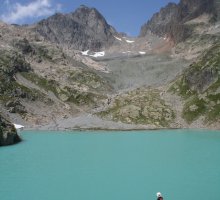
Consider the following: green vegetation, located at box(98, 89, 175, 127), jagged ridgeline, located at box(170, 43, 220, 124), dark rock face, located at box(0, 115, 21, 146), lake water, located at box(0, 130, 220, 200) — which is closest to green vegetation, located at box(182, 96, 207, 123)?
jagged ridgeline, located at box(170, 43, 220, 124)

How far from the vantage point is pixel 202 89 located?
171m

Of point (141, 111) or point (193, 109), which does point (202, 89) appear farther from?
point (141, 111)

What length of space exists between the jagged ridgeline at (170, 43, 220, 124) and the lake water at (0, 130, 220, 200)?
191ft

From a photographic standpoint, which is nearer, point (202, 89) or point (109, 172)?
point (109, 172)

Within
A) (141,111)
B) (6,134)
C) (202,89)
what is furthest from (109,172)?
(202,89)

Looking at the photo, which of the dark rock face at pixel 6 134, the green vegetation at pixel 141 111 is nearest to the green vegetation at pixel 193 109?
the green vegetation at pixel 141 111

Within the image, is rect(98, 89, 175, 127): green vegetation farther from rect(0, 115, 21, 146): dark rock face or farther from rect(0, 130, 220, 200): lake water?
rect(0, 115, 21, 146): dark rock face

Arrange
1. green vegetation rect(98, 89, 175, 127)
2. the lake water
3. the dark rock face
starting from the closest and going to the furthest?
the lake water, the dark rock face, green vegetation rect(98, 89, 175, 127)

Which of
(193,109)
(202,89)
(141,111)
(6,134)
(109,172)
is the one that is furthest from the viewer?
(202,89)

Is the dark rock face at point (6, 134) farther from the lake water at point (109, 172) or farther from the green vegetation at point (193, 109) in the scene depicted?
the green vegetation at point (193, 109)

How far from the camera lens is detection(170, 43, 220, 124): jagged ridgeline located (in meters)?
154

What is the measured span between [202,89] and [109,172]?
11878 cm

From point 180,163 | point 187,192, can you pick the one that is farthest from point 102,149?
point 187,192

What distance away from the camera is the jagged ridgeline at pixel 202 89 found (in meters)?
154
